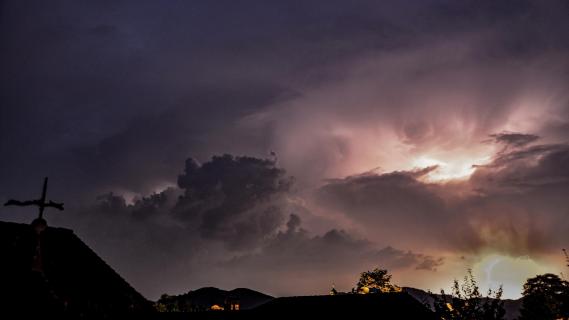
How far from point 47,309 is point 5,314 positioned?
118 cm

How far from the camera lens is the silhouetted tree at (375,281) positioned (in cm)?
5631

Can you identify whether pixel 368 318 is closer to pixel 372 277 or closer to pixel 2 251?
pixel 2 251

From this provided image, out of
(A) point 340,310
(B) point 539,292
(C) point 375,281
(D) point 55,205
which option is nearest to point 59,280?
(D) point 55,205

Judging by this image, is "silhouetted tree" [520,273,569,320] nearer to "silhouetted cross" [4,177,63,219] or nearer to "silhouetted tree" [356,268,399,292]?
"silhouetted tree" [356,268,399,292]

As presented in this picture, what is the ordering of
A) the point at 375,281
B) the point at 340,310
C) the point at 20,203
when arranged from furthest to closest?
the point at 375,281 → the point at 340,310 → the point at 20,203

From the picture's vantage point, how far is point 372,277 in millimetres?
58188

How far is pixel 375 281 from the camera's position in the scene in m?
57.6

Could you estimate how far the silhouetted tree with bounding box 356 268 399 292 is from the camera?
56.3 meters

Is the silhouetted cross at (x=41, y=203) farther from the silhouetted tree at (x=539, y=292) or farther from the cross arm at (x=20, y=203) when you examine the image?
the silhouetted tree at (x=539, y=292)

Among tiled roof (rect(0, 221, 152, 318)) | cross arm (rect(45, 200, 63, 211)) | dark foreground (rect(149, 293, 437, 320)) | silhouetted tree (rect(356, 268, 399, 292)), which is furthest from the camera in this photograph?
silhouetted tree (rect(356, 268, 399, 292))

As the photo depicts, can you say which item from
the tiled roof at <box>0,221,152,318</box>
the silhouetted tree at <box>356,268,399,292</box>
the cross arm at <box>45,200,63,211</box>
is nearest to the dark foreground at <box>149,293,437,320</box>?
the tiled roof at <box>0,221,152,318</box>

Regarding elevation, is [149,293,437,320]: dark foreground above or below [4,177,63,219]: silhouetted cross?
below

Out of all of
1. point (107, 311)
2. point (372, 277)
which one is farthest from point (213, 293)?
point (107, 311)

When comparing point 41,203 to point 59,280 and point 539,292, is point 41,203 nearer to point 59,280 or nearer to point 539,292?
point 59,280
